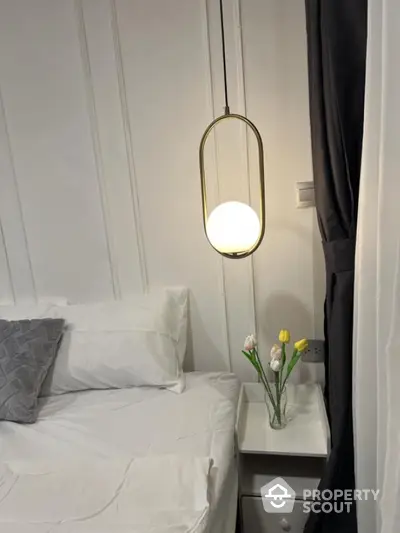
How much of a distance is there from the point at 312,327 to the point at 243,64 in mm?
1125

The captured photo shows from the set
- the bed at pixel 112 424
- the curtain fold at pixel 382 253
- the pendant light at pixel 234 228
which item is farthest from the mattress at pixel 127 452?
the pendant light at pixel 234 228

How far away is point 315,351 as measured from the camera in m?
2.10

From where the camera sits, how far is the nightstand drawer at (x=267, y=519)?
176cm

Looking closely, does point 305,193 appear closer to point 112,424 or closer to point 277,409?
point 277,409

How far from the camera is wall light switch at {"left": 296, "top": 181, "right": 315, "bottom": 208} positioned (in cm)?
196

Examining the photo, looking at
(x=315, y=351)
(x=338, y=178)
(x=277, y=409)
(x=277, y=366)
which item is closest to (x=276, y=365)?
(x=277, y=366)

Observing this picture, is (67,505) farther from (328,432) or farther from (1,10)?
(1,10)

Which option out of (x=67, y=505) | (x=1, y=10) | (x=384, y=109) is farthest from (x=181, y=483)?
(x=1, y=10)

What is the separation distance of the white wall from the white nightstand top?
8.1 inches

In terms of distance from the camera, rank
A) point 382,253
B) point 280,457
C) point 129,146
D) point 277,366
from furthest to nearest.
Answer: point 129,146 < point 280,457 < point 277,366 < point 382,253

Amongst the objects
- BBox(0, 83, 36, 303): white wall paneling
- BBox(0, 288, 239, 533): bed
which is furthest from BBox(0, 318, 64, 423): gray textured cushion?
BBox(0, 83, 36, 303): white wall paneling

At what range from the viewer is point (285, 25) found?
6.13ft

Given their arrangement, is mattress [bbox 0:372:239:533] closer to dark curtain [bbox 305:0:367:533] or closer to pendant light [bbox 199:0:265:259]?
dark curtain [bbox 305:0:367:533]

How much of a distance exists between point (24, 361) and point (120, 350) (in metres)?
0.37
